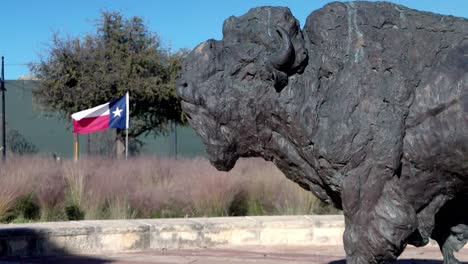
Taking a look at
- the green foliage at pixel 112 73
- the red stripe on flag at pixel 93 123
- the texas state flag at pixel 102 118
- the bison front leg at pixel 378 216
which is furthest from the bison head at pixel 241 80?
the green foliage at pixel 112 73

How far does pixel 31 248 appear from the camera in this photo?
827 cm

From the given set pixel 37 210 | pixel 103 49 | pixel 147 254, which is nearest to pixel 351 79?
pixel 147 254

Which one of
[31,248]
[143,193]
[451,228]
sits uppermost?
[451,228]

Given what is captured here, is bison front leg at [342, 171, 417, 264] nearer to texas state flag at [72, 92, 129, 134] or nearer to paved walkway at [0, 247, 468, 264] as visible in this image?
paved walkway at [0, 247, 468, 264]

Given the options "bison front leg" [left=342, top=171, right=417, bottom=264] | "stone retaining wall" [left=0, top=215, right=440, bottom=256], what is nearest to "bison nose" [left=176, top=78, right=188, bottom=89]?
"bison front leg" [left=342, top=171, right=417, bottom=264]

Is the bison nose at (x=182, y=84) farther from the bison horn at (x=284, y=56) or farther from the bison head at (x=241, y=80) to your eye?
the bison horn at (x=284, y=56)

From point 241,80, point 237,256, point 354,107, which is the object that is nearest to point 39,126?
point 237,256

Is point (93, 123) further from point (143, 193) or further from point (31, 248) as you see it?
point (31, 248)

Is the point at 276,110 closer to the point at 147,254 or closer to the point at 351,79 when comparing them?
the point at 351,79

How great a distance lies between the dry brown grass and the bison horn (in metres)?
7.65

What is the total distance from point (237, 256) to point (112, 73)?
16.3 meters

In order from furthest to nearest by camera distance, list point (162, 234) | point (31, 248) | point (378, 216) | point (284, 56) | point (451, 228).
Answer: point (162, 234)
point (31, 248)
point (451, 228)
point (284, 56)
point (378, 216)

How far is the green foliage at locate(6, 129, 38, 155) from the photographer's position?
24781 millimetres

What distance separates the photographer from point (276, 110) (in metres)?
3.42
